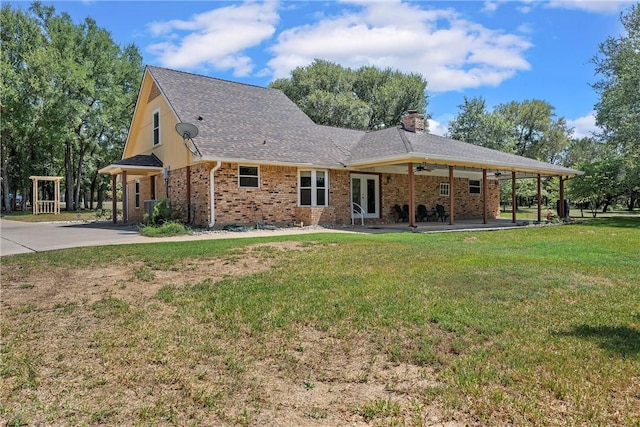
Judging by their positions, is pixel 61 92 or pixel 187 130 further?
pixel 61 92

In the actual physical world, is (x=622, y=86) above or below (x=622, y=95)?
above

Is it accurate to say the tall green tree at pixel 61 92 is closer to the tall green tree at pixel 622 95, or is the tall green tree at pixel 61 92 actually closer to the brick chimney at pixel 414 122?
the brick chimney at pixel 414 122

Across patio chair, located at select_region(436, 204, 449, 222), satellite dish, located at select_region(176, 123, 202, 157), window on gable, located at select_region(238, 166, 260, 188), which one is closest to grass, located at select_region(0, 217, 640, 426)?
satellite dish, located at select_region(176, 123, 202, 157)

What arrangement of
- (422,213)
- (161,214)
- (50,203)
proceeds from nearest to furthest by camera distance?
1. (161,214)
2. (422,213)
3. (50,203)

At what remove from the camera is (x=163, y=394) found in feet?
9.52

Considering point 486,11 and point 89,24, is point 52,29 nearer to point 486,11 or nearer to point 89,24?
point 89,24

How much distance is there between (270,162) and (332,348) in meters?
12.6

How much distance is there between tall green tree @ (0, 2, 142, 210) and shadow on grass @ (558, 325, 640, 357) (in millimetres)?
35494

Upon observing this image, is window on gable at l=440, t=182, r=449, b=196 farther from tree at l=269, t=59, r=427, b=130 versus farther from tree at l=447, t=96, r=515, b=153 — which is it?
tree at l=447, t=96, r=515, b=153

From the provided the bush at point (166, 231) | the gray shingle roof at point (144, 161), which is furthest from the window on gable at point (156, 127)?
the bush at point (166, 231)

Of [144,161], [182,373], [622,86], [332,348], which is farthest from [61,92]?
[622,86]

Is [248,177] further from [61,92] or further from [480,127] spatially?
[480,127]

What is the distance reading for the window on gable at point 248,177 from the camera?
1596 cm

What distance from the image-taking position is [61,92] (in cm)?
3206
